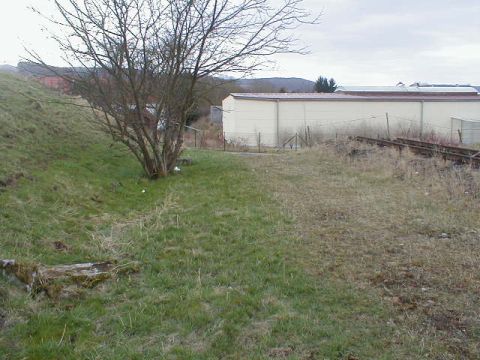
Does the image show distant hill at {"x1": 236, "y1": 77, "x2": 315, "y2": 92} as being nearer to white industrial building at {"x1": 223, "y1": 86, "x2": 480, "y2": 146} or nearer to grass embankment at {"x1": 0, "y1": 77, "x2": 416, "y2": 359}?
white industrial building at {"x1": 223, "y1": 86, "x2": 480, "y2": 146}

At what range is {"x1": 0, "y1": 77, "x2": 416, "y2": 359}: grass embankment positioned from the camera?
392cm

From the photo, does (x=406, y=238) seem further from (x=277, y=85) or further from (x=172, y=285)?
(x=277, y=85)

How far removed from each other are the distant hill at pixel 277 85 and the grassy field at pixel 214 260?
36.9 meters

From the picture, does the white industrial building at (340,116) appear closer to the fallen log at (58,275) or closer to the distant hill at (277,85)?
the distant hill at (277,85)

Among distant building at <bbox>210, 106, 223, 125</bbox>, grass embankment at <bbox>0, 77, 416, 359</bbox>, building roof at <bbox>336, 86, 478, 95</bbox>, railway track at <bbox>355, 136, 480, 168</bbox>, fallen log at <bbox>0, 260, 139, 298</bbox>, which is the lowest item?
grass embankment at <bbox>0, 77, 416, 359</bbox>

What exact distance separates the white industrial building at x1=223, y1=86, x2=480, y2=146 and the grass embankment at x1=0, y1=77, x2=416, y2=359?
92.4ft

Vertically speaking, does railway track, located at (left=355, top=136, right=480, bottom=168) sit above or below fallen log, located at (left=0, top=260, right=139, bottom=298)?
above

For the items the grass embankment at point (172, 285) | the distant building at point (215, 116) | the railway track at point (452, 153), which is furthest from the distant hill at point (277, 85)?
the grass embankment at point (172, 285)

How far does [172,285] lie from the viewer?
5.38 m

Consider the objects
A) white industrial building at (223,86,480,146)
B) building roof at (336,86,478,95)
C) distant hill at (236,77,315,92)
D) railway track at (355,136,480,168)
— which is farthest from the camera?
distant hill at (236,77,315,92)

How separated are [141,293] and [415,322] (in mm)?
2603

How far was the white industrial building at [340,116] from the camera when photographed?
127ft

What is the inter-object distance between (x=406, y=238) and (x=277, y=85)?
196 feet

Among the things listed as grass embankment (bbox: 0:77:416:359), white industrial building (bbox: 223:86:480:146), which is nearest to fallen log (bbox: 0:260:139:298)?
grass embankment (bbox: 0:77:416:359)
